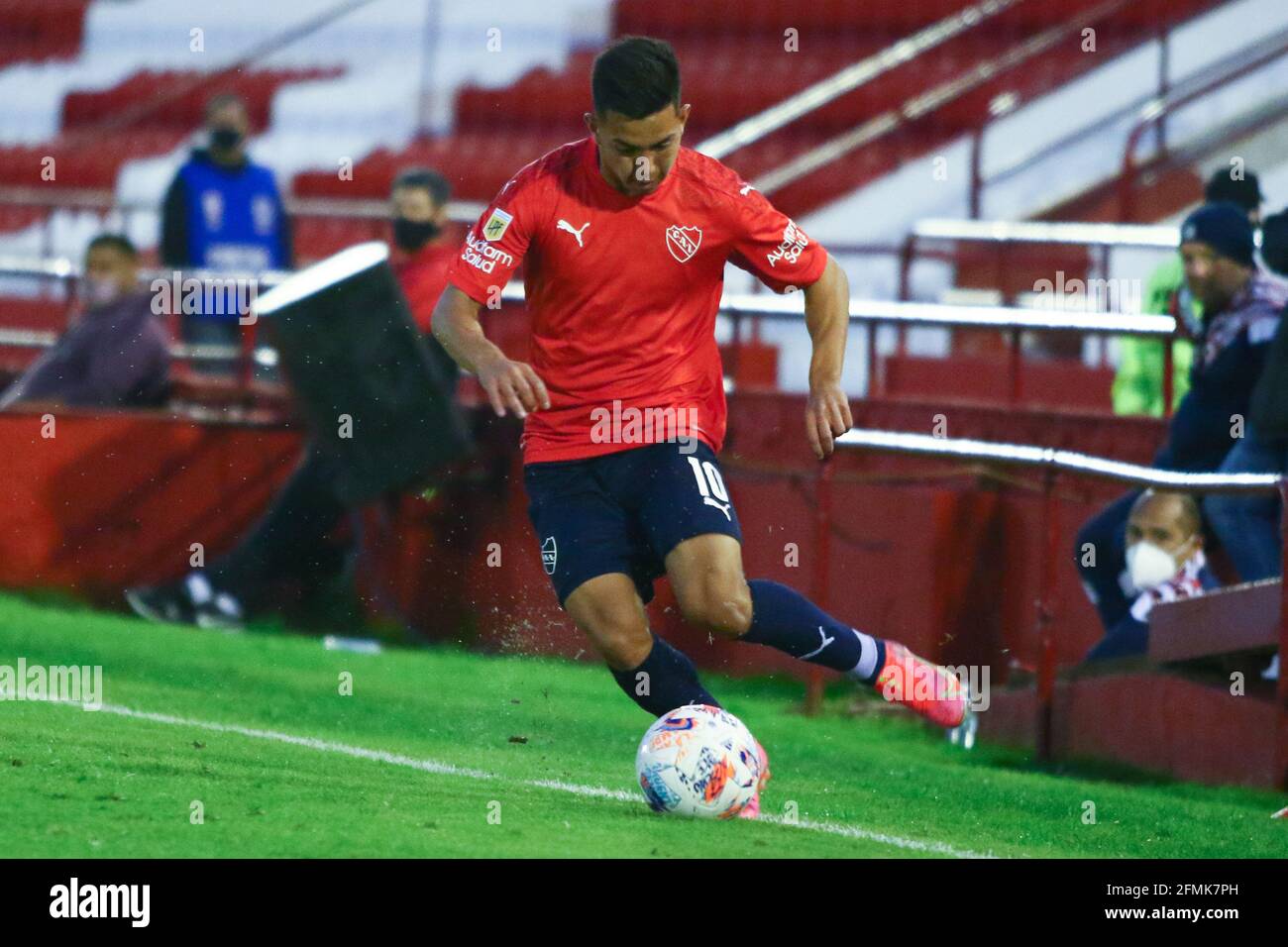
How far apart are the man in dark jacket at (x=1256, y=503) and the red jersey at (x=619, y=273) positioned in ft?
6.83

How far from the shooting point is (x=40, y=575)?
10.6m

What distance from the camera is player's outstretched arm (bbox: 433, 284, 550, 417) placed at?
5645 millimetres

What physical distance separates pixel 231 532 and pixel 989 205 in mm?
5368

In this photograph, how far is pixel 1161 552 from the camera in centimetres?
843

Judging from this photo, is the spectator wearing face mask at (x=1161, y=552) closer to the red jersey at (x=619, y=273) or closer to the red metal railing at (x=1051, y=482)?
the red metal railing at (x=1051, y=482)

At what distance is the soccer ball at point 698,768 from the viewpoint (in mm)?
5914

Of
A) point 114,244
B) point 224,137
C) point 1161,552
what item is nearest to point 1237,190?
point 1161,552

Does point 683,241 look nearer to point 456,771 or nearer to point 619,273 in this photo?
point 619,273

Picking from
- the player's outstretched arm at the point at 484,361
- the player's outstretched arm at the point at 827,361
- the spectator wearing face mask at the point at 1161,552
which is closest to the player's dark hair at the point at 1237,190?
the spectator wearing face mask at the point at 1161,552

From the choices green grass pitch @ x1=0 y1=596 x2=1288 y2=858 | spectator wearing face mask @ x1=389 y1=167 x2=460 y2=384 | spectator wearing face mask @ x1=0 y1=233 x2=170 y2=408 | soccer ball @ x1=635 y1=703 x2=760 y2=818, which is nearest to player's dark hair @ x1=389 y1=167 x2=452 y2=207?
spectator wearing face mask @ x1=389 y1=167 x2=460 y2=384

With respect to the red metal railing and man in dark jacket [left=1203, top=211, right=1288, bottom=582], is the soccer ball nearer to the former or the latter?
the red metal railing

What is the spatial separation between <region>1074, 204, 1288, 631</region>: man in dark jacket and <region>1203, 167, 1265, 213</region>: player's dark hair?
129 cm

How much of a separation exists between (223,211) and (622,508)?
23.4 ft

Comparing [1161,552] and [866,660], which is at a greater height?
[1161,552]
